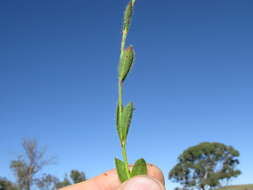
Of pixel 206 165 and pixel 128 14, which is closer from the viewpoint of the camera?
pixel 128 14

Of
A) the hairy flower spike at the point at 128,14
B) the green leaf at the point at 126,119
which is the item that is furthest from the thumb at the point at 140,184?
the hairy flower spike at the point at 128,14

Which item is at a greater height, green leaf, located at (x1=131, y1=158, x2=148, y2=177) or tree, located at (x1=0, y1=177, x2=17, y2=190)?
tree, located at (x1=0, y1=177, x2=17, y2=190)

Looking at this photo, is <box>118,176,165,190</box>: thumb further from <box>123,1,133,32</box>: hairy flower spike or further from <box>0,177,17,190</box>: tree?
<box>0,177,17,190</box>: tree

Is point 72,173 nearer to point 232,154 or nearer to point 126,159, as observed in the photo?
point 232,154

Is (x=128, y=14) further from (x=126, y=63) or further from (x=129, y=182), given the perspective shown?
(x=129, y=182)

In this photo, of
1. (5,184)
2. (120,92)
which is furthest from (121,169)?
Answer: (5,184)

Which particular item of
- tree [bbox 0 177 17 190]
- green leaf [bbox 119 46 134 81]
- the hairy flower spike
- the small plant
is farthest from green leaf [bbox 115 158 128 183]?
tree [bbox 0 177 17 190]

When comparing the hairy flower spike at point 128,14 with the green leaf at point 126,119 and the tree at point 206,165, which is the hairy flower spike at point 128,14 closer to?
the green leaf at point 126,119
